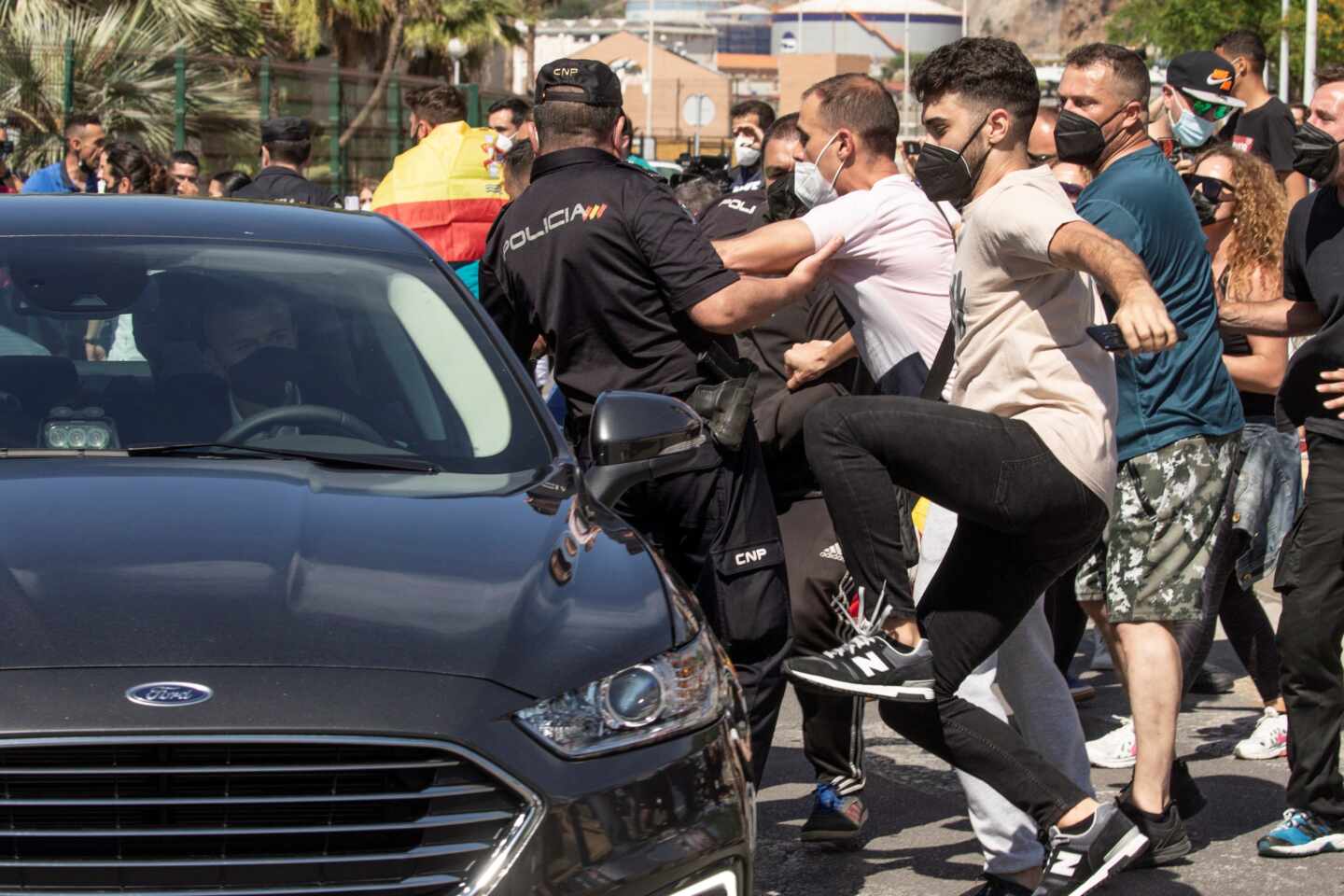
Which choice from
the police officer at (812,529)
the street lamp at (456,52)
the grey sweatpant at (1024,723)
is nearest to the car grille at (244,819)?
the grey sweatpant at (1024,723)

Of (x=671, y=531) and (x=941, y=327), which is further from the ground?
(x=941, y=327)

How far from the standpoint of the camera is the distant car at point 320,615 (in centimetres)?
277

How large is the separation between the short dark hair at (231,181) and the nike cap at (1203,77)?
5.22 metres

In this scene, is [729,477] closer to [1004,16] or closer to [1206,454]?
[1206,454]

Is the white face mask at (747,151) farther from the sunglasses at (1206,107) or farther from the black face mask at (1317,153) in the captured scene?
the black face mask at (1317,153)

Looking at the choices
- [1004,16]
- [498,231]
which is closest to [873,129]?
[498,231]

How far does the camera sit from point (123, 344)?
13.8ft

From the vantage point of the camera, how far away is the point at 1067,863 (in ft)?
13.8

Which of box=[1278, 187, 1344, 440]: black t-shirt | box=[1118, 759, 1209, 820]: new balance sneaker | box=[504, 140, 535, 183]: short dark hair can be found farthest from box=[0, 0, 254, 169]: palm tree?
box=[1118, 759, 1209, 820]: new balance sneaker

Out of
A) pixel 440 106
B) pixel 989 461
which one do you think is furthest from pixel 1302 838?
pixel 440 106

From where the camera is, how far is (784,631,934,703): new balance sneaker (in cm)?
412

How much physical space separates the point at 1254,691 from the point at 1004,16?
181m

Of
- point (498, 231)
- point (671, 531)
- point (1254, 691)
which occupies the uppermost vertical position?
point (498, 231)

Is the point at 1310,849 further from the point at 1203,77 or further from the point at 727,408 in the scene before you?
the point at 1203,77
